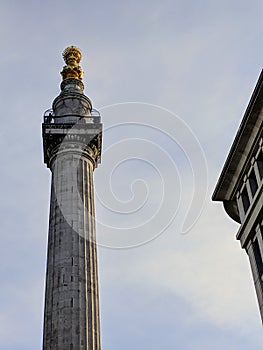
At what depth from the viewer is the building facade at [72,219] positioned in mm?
41375

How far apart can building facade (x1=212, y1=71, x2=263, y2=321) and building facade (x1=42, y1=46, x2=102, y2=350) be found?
14630 millimetres

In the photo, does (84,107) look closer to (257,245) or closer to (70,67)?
(70,67)

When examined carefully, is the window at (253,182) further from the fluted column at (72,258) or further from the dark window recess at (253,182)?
the fluted column at (72,258)

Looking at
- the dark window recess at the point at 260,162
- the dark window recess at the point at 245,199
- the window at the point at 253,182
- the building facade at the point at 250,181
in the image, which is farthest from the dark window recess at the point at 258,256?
the dark window recess at the point at 260,162

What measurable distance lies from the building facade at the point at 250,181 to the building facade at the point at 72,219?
14630 mm

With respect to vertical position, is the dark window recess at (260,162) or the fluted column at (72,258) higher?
the fluted column at (72,258)

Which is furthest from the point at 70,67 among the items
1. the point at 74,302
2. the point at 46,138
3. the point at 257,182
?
the point at 257,182

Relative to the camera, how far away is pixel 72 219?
4703cm

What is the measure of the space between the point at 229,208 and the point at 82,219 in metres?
15.8

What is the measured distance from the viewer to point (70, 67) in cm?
6103

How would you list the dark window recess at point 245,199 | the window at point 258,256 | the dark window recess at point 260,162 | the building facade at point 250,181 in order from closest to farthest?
the building facade at point 250,181, the dark window recess at point 260,162, the window at point 258,256, the dark window recess at point 245,199

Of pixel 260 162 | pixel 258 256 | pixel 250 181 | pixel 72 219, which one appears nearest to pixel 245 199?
pixel 250 181

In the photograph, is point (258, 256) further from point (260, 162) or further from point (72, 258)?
point (72, 258)

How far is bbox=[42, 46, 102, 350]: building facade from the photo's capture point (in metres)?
41.4
